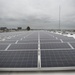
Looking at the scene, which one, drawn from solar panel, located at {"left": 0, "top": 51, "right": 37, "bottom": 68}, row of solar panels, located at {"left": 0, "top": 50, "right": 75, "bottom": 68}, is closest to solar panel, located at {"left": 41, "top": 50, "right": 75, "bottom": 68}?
row of solar panels, located at {"left": 0, "top": 50, "right": 75, "bottom": 68}

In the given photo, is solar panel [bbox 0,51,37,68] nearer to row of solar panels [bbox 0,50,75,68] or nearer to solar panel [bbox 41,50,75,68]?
row of solar panels [bbox 0,50,75,68]

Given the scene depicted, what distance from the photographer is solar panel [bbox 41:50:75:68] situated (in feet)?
27.3

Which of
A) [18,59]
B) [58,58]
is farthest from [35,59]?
[58,58]

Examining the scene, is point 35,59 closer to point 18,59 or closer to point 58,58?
point 18,59

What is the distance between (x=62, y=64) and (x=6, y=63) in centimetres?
477

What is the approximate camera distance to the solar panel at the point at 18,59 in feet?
27.1

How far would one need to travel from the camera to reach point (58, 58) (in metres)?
9.18

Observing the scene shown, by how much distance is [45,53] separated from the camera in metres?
10.1

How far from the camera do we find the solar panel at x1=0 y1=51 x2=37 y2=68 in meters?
8.26

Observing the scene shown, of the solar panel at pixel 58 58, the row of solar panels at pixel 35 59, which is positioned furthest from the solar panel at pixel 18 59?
the solar panel at pixel 58 58

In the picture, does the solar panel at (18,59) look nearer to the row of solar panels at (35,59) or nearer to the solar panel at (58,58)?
the row of solar panels at (35,59)

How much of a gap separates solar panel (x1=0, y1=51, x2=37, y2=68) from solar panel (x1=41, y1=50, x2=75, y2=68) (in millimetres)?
898

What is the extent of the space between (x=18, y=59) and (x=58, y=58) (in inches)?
145

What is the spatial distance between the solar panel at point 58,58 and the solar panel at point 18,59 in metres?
0.90
